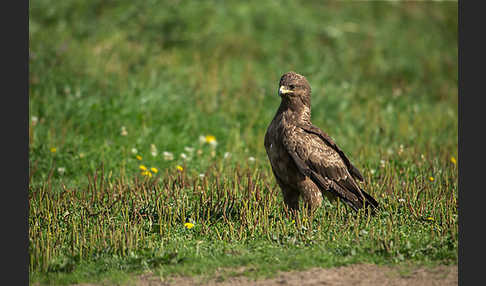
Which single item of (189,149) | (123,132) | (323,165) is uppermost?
(123,132)

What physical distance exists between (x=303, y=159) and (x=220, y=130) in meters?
3.59

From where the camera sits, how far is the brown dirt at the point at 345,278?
184 inches

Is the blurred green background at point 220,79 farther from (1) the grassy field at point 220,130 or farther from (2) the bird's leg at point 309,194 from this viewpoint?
(2) the bird's leg at point 309,194

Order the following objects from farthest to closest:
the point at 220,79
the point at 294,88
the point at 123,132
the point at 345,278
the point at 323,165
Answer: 1. the point at 220,79
2. the point at 123,132
3. the point at 294,88
4. the point at 323,165
5. the point at 345,278

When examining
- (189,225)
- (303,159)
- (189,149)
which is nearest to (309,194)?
(303,159)

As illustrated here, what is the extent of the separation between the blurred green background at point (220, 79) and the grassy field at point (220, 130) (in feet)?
0.12

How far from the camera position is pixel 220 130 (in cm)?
945

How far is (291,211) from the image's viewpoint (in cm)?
611

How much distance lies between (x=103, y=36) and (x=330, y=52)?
5.20 m

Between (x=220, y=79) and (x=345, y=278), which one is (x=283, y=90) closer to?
(x=345, y=278)

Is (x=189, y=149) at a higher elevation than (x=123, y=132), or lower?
lower

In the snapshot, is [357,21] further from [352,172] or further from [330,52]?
[352,172]

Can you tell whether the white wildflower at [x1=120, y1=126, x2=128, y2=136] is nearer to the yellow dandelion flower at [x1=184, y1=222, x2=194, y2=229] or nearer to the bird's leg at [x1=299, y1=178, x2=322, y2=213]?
the yellow dandelion flower at [x1=184, y1=222, x2=194, y2=229]

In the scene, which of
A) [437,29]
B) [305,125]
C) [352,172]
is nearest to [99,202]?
[305,125]
